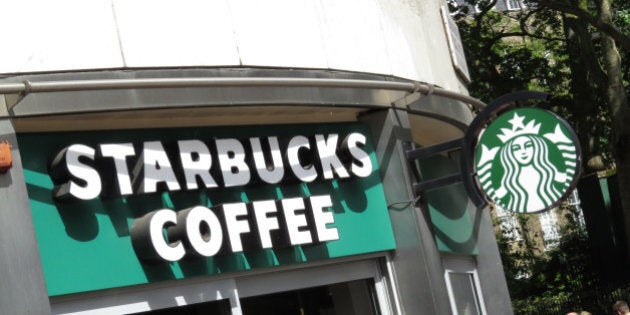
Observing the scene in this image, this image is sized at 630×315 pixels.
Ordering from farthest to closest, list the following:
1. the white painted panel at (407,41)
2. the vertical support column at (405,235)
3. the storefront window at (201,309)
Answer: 1. the white painted panel at (407,41)
2. the vertical support column at (405,235)
3. the storefront window at (201,309)

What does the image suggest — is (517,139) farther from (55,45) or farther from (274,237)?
(55,45)

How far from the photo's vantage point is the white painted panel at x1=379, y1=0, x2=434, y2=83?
991cm

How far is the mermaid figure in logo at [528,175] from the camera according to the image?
27.6ft

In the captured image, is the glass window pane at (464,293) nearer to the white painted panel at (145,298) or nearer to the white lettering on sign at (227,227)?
the white lettering on sign at (227,227)

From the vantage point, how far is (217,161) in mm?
8156

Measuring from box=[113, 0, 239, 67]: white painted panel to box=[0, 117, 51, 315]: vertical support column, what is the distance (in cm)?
113

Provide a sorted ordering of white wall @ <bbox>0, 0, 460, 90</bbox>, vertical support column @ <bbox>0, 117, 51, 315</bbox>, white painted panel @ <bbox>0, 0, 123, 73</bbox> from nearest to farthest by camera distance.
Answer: vertical support column @ <bbox>0, 117, 51, 315</bbox>, white painted panel @ <bbox>0, 0, 123, 73</bbox>, white wall @ <bbox>0, 0, 460, 90</bbox>

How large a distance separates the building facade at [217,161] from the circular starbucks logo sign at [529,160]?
1091 mm

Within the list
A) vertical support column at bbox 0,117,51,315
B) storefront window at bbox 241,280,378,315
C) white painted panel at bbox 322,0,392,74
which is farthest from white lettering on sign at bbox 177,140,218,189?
white painted panel at bbox 322,0,392,74

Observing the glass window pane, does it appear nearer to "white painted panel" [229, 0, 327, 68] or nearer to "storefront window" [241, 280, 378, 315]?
"storefront window" [241, 280, 378, 315]

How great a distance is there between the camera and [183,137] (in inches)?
323

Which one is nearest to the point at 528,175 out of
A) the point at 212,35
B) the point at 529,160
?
the point at 529,160

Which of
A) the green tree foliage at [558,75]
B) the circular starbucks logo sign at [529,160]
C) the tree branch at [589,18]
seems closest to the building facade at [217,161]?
the circular starbucks logo sign at [529,160]

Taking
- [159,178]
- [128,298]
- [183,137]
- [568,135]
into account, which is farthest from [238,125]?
[568,135]
